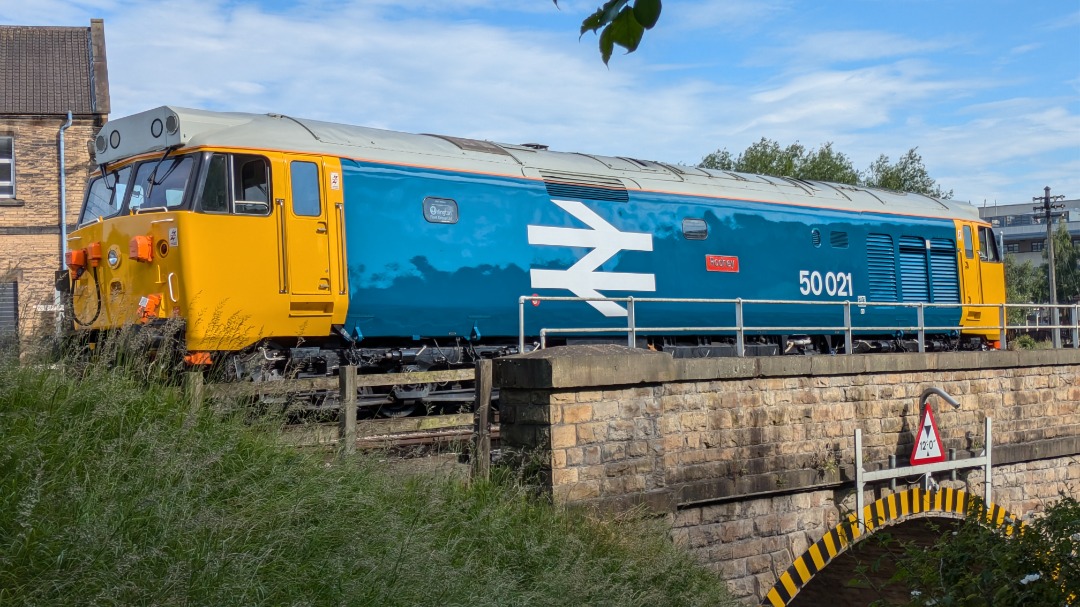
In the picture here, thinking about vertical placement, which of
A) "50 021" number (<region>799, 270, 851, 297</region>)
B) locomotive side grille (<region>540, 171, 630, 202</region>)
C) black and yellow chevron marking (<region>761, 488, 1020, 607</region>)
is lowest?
black and yellow chevron marking (<region>761, 488, 1020, 607</region>)

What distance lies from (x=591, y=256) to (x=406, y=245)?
283 centimetres

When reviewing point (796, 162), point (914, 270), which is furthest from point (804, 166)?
point (914, 270)

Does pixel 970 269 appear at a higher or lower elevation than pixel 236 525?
higher

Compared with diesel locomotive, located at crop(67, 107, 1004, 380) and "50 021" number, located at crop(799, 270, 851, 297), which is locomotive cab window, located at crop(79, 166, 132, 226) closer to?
diesel locomotive, located at crop(67, 107, 1004, 380)

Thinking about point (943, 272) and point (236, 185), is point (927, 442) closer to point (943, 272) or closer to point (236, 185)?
point (943, 272)

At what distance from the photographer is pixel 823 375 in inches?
492

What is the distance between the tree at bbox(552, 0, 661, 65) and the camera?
3.90 meters

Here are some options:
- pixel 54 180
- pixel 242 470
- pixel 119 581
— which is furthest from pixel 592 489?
pixel 54 180

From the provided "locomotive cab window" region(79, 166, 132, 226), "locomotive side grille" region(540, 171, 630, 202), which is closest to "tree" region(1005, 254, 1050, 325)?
"locomotive side grille" region(540, 171, 630, 202)

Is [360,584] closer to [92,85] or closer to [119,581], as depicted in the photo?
[119,581]

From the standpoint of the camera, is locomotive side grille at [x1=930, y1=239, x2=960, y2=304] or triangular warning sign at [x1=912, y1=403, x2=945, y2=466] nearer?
triangular warning sign at [x1=912, y1=403, x2=945, y2=466]

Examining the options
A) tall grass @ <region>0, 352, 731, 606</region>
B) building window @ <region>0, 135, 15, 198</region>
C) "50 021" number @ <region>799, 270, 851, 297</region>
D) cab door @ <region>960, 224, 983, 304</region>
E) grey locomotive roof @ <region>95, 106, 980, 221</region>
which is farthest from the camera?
building window @ <region>0, 135, 15, 198</region>

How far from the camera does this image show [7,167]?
23922 mm

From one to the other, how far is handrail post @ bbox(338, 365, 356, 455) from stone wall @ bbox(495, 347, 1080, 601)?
1.44 m
